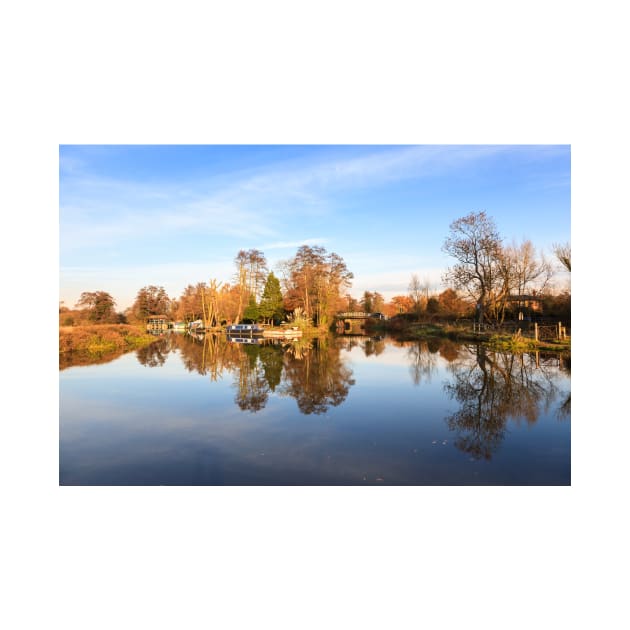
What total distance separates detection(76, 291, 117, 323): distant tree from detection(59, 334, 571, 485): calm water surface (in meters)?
0.96

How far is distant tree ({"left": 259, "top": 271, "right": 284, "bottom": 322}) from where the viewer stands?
10.2 metres

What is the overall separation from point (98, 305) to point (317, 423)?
15.4 ft

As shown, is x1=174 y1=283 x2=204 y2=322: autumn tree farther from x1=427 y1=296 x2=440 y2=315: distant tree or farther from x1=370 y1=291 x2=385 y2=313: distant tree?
x1=427 y1=296 x2=440 y2=315: distant tree

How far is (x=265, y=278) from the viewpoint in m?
9.42

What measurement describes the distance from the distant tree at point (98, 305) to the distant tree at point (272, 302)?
3.32 meters

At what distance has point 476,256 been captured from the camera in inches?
321

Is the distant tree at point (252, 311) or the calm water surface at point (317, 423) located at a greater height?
the distant tree at point (252, 311)

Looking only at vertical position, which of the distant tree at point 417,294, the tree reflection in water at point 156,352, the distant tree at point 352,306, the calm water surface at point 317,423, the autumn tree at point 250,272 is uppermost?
the autumn tree at point 250,272

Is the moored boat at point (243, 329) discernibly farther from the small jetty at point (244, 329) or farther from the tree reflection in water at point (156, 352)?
the tree reflection in water at point (156, 352)

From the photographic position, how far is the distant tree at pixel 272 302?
10168 mm

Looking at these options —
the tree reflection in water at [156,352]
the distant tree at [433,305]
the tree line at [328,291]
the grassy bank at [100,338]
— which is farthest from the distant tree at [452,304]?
the grassy bank at [100,338]

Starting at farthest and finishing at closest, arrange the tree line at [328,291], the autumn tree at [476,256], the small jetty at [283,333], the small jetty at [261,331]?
the small jetty at [283,333], the small jetty at [261,331], the tree line at [328,291], the autumn tree at [476,256]

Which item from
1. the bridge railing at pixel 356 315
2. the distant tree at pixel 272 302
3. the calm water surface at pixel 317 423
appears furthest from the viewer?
the bridge railing at pixel 356 315
